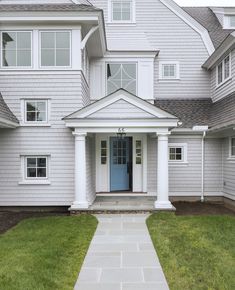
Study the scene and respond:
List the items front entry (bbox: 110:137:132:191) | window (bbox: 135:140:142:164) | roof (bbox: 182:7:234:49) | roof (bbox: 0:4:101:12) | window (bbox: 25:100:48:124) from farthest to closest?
Result: roof (bbox: 182:7:234:49) < front entry (bbox: 110:137:132:191) < window (bbox: 135:140:142:164) < window (bbox: 25:100:48:124) < roof (bbox: 0:4:101:12)

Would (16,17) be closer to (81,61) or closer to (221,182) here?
(81,61)

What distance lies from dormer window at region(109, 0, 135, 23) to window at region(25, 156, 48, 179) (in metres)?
6.84

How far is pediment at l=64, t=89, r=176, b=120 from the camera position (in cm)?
981

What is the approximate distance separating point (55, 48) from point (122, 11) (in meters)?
4.78

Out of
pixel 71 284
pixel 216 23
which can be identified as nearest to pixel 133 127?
pixel 71 284

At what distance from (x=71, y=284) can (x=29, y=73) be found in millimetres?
7494

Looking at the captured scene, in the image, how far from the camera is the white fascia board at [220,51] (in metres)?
11.0

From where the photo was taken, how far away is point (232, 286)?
4.49 meters

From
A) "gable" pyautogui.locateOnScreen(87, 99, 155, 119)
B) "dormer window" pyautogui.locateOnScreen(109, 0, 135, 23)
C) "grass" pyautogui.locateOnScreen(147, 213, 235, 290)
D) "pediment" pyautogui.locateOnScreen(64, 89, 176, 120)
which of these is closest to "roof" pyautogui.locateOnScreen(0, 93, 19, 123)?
"pediment" pyautogui.locateOnScreen(64, 89, 176, 120)

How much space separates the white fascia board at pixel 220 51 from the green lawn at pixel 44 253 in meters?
7.38

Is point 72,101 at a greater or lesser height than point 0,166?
greater

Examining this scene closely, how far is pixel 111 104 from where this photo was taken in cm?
995

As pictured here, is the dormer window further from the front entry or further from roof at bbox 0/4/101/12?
the front entry

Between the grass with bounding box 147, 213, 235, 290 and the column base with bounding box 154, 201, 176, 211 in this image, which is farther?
the column base with bounding box 154, 201, 176, 211
